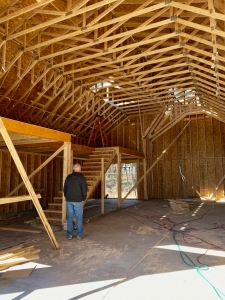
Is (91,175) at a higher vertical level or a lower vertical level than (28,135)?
lower

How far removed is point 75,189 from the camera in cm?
513

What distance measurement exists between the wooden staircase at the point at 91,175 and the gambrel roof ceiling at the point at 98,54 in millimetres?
2437

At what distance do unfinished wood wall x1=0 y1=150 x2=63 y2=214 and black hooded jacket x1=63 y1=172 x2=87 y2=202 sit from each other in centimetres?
486

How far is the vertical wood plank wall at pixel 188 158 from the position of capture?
12.9 metres

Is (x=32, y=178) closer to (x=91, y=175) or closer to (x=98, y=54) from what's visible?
(x=91, y=175)

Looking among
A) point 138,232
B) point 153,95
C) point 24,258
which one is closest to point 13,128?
point 24,258

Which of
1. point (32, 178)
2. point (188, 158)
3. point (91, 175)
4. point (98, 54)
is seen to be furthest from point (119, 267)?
point (188, 158)

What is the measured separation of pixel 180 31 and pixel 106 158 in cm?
515

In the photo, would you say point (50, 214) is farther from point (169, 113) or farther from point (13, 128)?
point (169, 113)

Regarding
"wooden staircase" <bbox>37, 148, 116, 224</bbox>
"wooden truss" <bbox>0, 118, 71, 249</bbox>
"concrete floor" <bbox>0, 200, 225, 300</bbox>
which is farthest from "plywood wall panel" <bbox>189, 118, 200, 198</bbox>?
"wooden truss" <bbox>0, 118, 71, 249</bbox>

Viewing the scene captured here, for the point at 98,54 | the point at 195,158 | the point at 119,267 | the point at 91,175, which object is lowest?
the point at 119,267

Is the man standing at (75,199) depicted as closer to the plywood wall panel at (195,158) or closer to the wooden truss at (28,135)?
the wooden truss at (28,135)

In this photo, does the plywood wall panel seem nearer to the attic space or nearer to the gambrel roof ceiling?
the attic space

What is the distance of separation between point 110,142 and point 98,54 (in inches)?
332
